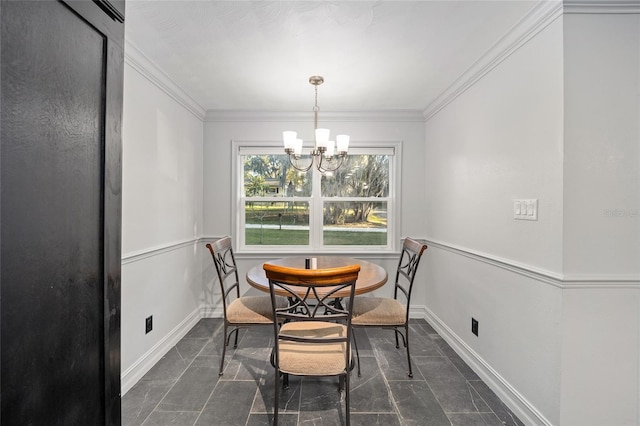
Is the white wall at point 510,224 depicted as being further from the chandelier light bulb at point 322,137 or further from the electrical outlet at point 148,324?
the electrical outlet at point 148,324

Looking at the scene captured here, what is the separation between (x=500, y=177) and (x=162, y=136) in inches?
106

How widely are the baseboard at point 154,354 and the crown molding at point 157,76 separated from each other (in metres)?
2.16

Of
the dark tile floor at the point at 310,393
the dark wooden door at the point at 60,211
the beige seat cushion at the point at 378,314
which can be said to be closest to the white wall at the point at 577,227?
the dark tile floor at the point at 310,393

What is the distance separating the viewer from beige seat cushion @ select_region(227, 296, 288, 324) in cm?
215

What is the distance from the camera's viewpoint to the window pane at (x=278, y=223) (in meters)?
3.47

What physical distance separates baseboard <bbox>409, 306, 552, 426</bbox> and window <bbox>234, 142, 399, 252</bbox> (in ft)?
3.74

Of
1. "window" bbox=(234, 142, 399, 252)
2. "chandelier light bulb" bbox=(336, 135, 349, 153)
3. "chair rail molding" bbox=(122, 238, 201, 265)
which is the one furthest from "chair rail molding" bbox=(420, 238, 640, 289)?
"chair rail molding" bbox=(122, 238, 201, 265)

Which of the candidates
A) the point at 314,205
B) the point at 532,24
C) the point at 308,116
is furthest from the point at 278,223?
the point at 532,24

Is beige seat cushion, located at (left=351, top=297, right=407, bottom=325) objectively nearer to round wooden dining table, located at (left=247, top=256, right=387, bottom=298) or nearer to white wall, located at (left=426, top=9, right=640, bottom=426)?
round wooden dining table, located at (left=247, top=256, right=387, bottom=298)

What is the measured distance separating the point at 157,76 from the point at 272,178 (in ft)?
5.05

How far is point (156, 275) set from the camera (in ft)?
7.84

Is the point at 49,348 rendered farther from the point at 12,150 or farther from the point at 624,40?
the point at 624,40

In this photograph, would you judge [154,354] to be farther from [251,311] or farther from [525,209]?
[525,209]

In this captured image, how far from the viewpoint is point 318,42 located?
193cm
